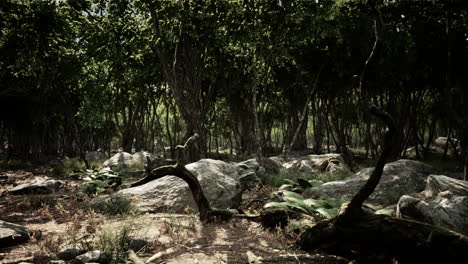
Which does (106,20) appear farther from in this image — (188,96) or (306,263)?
(306,263)

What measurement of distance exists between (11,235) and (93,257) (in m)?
1.97

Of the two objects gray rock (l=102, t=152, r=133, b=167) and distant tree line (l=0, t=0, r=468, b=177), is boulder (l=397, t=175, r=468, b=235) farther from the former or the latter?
gray rock (l=102, t=152, r=133, b=167)

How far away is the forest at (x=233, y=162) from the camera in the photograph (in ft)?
12.0

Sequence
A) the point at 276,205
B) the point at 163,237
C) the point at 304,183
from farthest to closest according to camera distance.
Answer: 1. the point at 304,183
2. the point at 276,205
3. the point at 163,237

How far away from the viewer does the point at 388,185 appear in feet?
27.6

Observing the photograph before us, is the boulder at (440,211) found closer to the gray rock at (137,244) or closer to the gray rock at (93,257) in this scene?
the gray rock at (137,244)

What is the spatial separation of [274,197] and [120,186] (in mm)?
5613

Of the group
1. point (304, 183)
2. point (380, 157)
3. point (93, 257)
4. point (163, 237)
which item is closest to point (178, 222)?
point (163, 237)

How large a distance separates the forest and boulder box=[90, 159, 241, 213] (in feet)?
0.14

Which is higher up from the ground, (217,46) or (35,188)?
(217,46)

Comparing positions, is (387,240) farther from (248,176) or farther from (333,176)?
(333,176)

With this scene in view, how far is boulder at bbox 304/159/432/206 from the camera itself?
7883 millimetres

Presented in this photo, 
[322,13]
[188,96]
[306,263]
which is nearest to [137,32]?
[188,96]

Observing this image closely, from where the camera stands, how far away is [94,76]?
1906 centimetres
